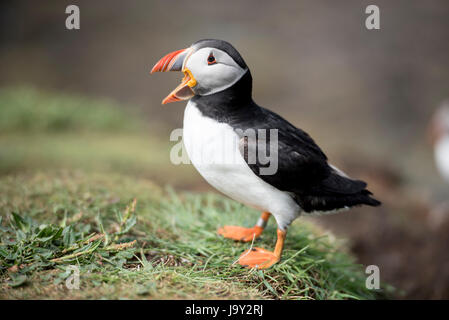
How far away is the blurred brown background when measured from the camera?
24.4 feet

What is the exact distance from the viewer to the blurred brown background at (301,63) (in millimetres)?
7434

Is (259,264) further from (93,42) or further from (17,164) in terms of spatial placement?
(93,42)

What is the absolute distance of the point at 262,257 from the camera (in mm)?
2412

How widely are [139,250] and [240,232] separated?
684mm

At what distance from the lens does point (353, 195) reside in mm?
2518

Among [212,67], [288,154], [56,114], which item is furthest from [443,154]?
[56,114]

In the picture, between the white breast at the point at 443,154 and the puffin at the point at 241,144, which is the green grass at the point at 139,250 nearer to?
the puffin at the point at 241,144

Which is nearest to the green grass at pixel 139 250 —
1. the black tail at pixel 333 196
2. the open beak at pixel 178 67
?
the black tail at pixel 333 196

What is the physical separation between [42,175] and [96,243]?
61.4 inches

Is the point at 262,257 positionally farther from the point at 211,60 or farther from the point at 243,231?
the point at 211,60

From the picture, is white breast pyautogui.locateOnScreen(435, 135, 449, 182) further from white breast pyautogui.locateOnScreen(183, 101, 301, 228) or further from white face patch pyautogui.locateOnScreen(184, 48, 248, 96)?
white face patch pyautogui.locateOnScreen(184, 48, 248, 96)

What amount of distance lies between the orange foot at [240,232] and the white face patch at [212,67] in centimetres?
100

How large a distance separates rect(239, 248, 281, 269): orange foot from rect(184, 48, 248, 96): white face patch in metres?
1.02
